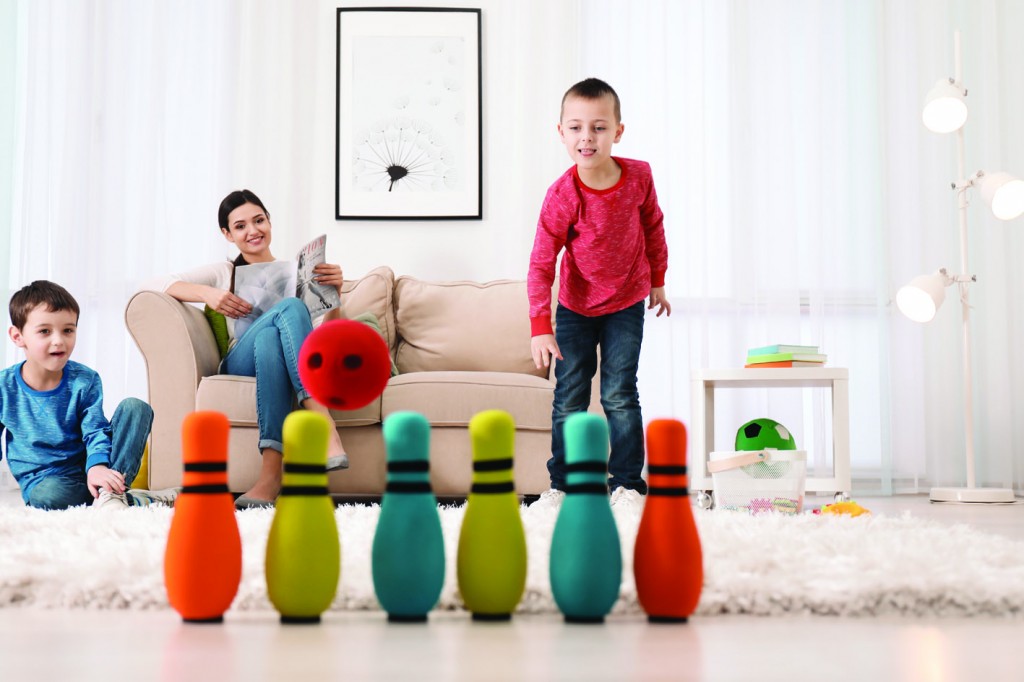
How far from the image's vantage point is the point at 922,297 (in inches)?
121

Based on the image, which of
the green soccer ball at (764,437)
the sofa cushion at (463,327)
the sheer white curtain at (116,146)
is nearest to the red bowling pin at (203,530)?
the green soccer ball at (764,437)

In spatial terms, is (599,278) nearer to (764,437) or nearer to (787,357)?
(764,437)

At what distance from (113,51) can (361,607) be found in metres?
3.36

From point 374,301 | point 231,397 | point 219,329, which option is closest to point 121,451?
point 231,397

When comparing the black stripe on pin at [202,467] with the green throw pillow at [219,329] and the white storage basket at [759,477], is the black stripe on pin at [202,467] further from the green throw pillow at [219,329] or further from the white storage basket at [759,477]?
the green throw pillow at [219,329]

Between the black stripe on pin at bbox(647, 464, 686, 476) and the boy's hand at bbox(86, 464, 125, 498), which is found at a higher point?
the black stripe on pin at bbox(647, 464, 686, 476)

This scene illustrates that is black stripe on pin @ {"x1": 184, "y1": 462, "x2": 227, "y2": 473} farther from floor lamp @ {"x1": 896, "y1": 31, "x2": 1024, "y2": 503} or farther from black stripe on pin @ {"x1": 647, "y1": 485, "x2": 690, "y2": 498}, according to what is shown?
floor lamp @ {"x1": 896, "y1": 31, "x2": 1024, "y2": 503}

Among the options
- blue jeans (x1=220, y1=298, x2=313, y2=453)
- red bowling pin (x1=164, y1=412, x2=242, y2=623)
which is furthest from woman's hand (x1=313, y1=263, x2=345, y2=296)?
red bowling pin (x1=164, y1=412, x2=242, y2=623)

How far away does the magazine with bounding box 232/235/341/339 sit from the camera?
2.53 metres

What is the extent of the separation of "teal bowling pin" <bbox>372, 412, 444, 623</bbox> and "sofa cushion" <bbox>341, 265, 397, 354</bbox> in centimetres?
219

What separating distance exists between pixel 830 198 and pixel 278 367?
7.57 ft

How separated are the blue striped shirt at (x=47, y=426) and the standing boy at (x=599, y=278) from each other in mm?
1119

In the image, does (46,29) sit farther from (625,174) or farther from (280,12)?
(625,174)

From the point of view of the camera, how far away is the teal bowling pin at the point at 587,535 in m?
0.84
